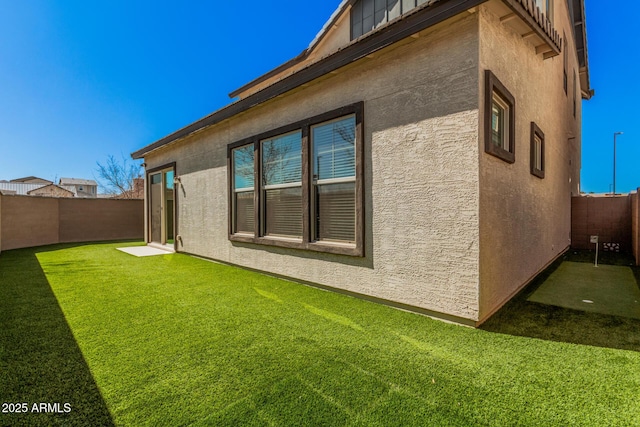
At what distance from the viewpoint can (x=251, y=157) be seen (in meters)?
5.77

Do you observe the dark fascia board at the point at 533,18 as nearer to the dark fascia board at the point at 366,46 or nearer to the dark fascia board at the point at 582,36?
the dark fascia board at the point at 366,46

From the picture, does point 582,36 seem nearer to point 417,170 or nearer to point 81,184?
point 417,170

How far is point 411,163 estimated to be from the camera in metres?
3.30

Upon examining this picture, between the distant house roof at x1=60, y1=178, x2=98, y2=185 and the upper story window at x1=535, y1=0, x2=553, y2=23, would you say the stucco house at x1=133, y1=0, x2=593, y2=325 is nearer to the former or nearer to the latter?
the upper story window at x1=535, y1=0, x2=553, y2=23

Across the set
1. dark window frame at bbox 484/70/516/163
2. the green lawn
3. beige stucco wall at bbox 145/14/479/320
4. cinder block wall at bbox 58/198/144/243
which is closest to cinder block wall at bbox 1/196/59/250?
cinder block wall at bbox 58/198/144/243

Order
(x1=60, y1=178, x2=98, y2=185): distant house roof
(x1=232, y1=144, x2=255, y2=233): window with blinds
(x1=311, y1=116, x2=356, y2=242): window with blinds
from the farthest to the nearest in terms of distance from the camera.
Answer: (x1=60, y1=178, x2=98, y2=185): distant house roof → (x1=232, y1=144, x2=255, y2=233): window with blinds → (x1=311, y1=116, x2=356, y2=242): window with blinds

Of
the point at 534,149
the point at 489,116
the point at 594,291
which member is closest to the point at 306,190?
the point at 489,116

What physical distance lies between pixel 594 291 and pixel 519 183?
6.95ft

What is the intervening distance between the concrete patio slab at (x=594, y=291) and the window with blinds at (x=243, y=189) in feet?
16.5

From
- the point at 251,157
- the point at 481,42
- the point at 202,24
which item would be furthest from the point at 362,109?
the point at 202,24

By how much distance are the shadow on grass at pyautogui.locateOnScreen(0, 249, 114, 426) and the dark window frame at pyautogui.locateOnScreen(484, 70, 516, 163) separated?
3.83 metres

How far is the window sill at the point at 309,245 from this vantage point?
389cm

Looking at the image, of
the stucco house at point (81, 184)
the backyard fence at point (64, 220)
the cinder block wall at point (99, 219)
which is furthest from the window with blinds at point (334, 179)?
the stucco house at point (81, 184)

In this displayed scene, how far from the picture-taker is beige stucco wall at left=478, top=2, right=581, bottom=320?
3010 mm
